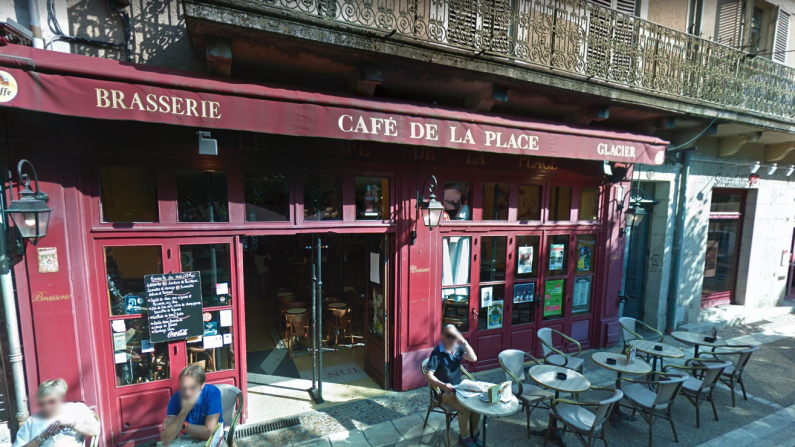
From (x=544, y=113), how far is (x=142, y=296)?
7.35m

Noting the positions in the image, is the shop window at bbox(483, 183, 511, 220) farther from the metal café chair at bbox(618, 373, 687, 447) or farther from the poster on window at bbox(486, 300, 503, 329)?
the metal café chair at bbox(618, 373, 687, 447)

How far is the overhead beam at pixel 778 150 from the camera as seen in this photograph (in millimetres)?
9289

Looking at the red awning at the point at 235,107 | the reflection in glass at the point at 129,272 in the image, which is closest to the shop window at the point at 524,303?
the red awning at the point at 235,107

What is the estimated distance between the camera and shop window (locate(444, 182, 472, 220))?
5949mm

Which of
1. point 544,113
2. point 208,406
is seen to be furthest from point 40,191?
point 544,113

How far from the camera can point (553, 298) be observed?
705cm

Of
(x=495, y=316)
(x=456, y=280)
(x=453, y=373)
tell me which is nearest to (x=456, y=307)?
(x=456, y=280)

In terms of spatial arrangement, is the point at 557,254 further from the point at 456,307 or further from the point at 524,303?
the point at 456,307

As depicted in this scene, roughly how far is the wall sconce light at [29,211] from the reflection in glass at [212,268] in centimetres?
136

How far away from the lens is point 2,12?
3766 mm

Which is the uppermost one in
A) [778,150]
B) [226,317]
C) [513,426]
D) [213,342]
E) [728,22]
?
[728,22]

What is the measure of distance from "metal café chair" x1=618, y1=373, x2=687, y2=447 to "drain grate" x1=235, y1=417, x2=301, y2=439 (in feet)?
15.1

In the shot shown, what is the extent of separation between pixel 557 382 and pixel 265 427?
4.00 m

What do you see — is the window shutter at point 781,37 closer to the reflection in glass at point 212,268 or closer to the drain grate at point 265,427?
the reflection in glass at point 212,268
